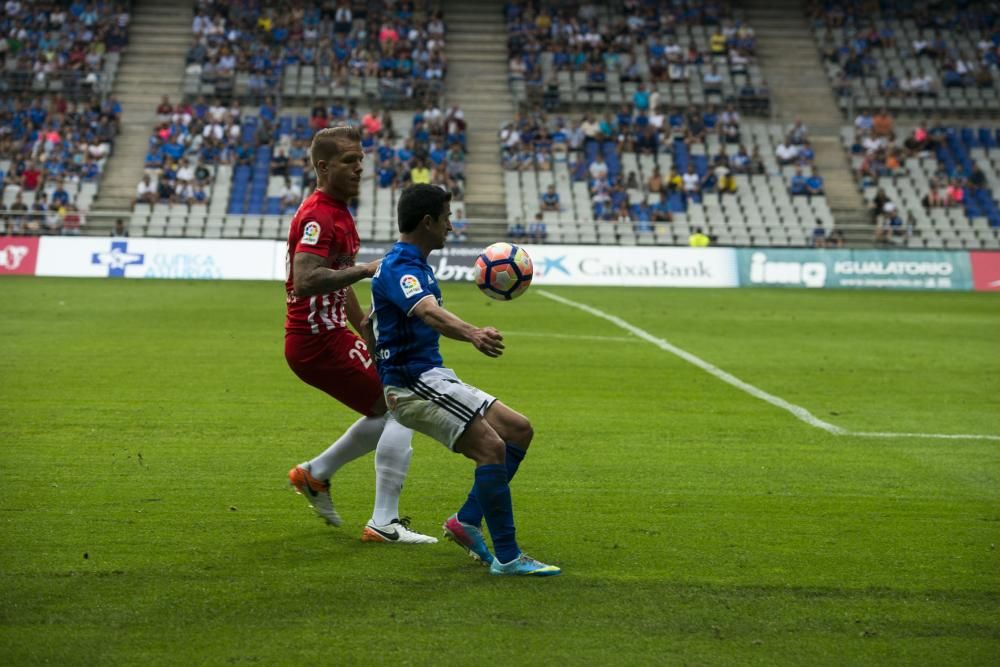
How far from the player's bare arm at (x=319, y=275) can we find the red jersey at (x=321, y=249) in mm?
50

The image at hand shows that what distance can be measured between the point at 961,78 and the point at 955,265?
17.2 meters

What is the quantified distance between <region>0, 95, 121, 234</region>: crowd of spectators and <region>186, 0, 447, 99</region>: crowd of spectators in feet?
14.8

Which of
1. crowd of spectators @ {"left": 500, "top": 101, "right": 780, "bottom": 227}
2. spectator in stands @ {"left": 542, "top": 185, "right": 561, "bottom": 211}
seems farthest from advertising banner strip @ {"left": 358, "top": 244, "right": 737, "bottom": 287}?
spectator in stands @ {"left": 542, "top": 185, "right": 561, "bottom": 211}

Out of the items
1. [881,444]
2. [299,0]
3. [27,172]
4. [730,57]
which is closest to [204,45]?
[299,0]

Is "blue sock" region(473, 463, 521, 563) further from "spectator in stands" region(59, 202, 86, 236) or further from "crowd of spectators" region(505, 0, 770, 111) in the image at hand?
"crowd of spectators" region(505, 0, 770, 111)

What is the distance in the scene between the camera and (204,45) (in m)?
45.5

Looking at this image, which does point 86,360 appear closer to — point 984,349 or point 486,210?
point 984,349

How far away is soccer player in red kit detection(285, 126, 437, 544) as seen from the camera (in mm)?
6781

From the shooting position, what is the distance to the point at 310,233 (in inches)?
264

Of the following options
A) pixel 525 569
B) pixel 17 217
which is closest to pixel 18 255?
pixel 17 217

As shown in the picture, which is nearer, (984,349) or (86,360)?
(86,360)

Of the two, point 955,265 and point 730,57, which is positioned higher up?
point 730,57

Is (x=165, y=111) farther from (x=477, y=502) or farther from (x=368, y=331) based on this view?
(x=477, y=502)

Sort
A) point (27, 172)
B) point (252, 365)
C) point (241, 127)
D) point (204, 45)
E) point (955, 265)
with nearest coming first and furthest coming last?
point (252, 365), point (955, 265), point (27, 172), point (241, 127), point (204, 45)
